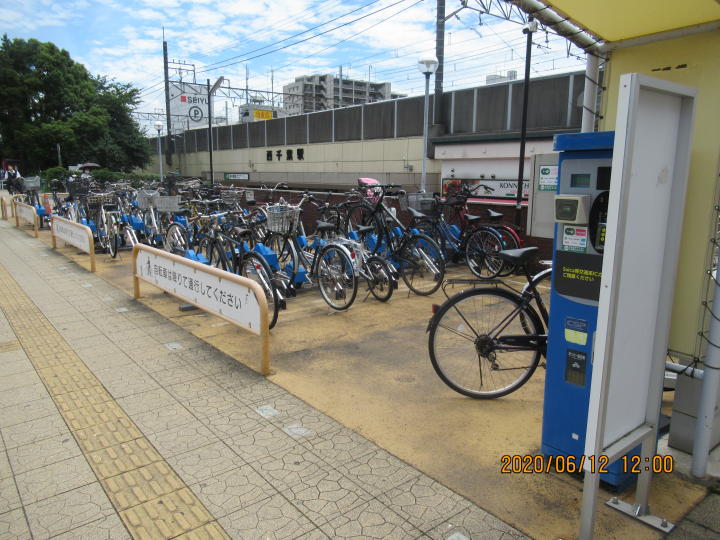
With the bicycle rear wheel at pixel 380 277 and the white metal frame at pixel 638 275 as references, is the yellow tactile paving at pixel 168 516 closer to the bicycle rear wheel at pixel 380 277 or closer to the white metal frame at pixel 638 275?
the white metal frame at pixel 638 275

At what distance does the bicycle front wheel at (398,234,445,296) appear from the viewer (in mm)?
6586

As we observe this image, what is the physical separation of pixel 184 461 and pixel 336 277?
10.6 ft

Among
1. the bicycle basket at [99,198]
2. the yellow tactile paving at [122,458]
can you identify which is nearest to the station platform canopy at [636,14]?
the yellow tactile paving at [122,458]

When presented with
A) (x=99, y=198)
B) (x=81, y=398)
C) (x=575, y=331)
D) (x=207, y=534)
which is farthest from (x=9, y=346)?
(x=99, y=198)

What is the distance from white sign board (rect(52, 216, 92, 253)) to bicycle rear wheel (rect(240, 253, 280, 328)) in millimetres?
4084

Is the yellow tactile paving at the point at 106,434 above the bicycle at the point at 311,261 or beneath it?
beneath

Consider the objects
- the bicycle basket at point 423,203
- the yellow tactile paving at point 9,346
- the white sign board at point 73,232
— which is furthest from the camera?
the white sign board at point 73,232

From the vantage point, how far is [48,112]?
33531 millimetres

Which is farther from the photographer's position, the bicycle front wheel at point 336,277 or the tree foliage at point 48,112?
the tree foliage at point 48,112

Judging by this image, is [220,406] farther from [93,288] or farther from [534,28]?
[534,28]

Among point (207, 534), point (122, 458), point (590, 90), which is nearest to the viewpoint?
point (207, 534)

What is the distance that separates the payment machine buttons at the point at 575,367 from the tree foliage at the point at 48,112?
3609cm

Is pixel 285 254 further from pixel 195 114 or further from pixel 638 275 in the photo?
pixel 195 114

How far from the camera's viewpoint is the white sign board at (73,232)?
885 cm
